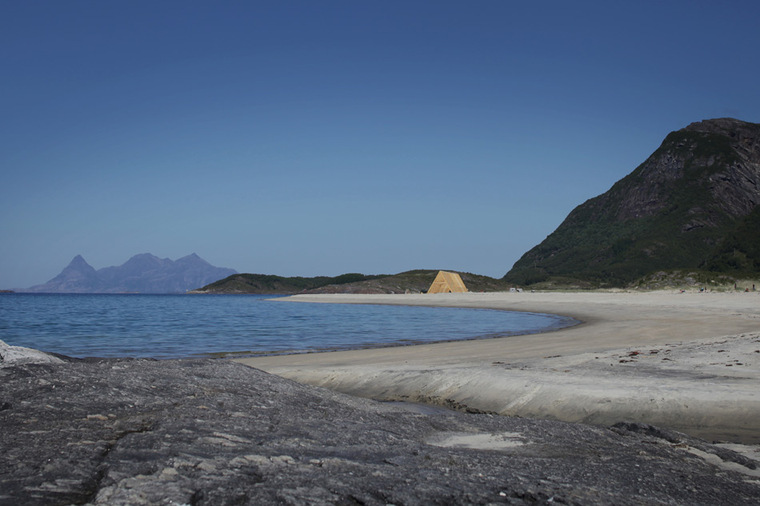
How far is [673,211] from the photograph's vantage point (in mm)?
162500

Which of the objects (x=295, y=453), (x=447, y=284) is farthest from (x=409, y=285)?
(x=295, y=453)

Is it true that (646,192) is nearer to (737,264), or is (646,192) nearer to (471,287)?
(471,287)

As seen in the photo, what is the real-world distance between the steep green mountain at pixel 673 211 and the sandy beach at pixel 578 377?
383 feet

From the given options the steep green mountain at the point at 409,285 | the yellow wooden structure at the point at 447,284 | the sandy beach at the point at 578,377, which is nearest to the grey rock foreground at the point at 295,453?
the sandy beach at the point at 578,377

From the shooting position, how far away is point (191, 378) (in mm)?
8469

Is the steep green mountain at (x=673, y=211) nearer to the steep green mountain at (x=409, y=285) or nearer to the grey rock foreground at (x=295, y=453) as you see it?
the steep green mountain at (x=409, y=285)

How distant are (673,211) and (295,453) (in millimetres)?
184634

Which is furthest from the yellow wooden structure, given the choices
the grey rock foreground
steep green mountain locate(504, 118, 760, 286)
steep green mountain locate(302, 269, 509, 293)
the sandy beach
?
the grey rock foreground

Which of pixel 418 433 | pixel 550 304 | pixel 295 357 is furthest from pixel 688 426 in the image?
pixel 550 304

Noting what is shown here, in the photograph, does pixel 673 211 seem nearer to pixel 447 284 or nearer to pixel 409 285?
pixel 409 285

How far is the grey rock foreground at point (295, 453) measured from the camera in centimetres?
401

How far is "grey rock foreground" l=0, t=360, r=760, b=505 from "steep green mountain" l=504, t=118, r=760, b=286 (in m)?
128

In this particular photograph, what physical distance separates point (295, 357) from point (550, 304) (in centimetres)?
3898

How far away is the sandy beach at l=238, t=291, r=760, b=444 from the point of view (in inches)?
322
